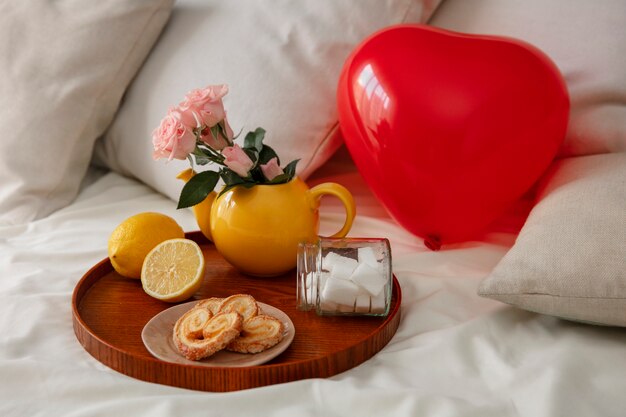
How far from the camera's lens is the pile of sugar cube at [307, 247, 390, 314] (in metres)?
0.93

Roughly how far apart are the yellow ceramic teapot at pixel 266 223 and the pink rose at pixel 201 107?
11 centimetres

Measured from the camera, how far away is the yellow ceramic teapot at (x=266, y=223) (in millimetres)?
1043

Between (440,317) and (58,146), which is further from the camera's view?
(58,146)

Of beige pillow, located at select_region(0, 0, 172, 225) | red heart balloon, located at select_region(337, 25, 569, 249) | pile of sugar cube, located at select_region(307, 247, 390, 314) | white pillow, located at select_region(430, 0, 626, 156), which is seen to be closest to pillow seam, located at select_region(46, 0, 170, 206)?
beige pillow, located at select_region(0, 0, 172, 225)

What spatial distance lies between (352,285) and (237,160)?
23 cm

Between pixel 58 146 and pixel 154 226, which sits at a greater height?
pixel 154 226

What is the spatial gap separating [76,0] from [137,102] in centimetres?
22

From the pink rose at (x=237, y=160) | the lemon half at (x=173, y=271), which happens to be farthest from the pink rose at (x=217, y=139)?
the lemon half at (x=173, y=271)

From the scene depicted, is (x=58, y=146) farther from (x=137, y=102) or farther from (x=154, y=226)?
(x=154, y=226)

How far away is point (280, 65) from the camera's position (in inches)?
54.5

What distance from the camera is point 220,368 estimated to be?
2.71 feet

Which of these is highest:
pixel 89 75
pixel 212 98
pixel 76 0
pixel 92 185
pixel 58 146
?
pixel 212 98

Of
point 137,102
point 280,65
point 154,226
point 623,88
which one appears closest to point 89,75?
point 137,102

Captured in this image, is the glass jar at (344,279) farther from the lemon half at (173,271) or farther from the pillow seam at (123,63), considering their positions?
the pillow seam at (123,63)
